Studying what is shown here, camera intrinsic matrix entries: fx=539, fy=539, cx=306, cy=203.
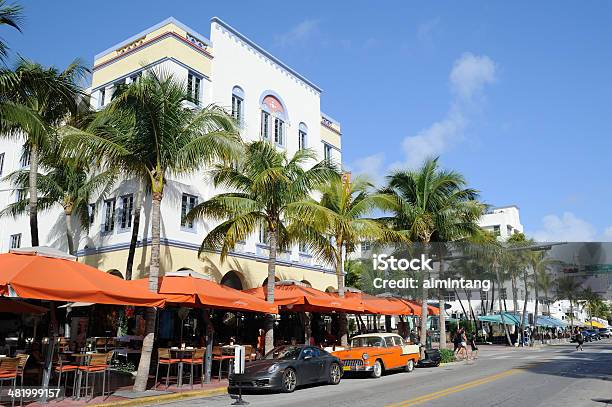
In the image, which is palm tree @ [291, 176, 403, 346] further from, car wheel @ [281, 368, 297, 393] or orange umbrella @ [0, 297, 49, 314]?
orange umbrella @ [0, 297, 49, 314]

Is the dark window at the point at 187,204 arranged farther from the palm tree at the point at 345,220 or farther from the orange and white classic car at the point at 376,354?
the orange and white classic car at the point at 376,354

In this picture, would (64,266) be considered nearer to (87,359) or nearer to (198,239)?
(87,359)

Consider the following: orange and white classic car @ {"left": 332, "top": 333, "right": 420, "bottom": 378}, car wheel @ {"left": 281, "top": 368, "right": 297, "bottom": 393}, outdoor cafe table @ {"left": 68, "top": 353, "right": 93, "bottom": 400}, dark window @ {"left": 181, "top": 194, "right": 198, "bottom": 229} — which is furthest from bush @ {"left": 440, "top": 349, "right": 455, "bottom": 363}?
outdoor cafe table @ {"left": 68, "top": 353, "right": 93, "bottom": 400}

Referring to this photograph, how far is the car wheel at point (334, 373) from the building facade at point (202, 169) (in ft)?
30.8

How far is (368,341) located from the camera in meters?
20.0

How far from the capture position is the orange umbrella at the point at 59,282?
10.8m

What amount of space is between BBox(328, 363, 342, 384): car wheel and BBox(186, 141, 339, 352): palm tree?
316 centimetres

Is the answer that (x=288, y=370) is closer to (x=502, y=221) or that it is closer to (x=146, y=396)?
(x=146, y=396)

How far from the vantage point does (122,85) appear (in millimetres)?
15359

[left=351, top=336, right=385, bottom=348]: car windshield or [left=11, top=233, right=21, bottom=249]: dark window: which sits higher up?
[left=11, top=233, right=21, bottom=249]: dark window

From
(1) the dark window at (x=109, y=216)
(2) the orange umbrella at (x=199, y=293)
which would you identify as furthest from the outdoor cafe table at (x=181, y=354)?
(1) the dark window at (x=109, y=216)

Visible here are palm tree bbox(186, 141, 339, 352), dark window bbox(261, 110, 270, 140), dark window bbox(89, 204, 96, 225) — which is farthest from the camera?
dark window bbox(261, 110, 270, 140)

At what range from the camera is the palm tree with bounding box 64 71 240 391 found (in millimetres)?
14641

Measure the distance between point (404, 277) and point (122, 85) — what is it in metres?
44.6
